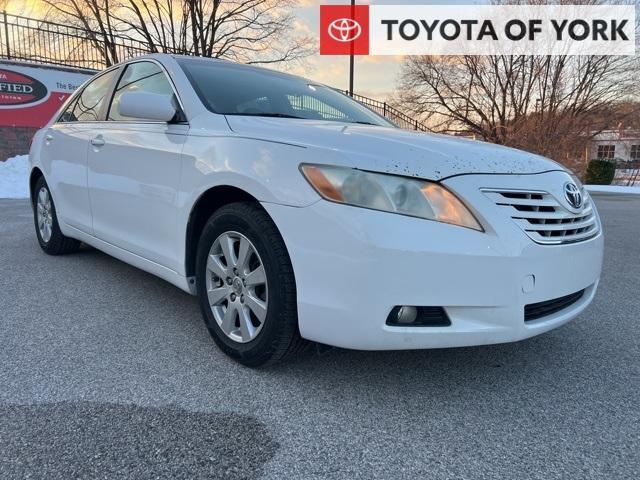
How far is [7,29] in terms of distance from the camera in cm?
1423

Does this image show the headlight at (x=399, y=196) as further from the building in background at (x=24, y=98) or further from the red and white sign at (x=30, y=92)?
the building in background at (x=24, y=98)

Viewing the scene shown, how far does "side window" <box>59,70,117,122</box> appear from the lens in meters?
3.89

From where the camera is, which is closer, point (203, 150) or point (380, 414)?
point (380, 414)

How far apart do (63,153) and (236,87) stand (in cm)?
187

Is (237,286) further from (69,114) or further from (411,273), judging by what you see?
(69,114)

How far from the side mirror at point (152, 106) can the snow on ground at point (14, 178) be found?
907 cm

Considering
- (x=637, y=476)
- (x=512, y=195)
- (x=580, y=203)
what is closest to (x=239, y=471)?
(x=637, y=476)

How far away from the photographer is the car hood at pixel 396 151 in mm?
2039

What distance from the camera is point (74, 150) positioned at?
3926 millimetres

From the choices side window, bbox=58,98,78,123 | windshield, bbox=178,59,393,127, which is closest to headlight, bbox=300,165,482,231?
windshield, bbox=178,59,393,127

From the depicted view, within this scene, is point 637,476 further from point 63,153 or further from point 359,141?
point 63,153

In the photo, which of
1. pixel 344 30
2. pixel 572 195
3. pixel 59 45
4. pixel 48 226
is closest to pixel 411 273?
pixel 572 195

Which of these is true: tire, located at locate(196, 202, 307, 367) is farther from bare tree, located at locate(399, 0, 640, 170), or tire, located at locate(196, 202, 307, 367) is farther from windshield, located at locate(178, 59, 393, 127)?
bare tree, located at locate(399, 0, 640, 170)

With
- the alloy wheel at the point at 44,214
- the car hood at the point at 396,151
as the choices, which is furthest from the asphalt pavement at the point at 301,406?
the alloy wheel at the point at 44,214
